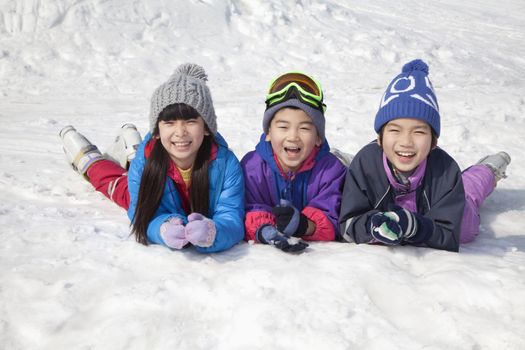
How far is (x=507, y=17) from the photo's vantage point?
18656mm

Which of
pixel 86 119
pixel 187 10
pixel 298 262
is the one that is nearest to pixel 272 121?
pixel 298 262

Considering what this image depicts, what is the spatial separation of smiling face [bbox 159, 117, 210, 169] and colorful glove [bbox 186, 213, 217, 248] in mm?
556

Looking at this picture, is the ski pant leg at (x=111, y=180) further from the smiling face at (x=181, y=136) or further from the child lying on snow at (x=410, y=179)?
the child lying on snow at (x=410, y=179)

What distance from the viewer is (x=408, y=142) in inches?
120

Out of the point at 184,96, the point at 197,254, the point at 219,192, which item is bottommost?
the point at 197,254

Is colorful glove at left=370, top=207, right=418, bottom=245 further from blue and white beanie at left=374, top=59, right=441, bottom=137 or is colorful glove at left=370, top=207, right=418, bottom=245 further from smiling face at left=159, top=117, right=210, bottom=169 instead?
smiling face at left=159, top=117, right=210, bottom=169

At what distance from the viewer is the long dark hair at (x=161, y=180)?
118 inches

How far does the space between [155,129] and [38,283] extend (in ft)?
4.11

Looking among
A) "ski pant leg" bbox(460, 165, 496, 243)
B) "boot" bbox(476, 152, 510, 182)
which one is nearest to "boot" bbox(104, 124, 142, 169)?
"ski pant leg" bbox(460, 165, 496, 243)

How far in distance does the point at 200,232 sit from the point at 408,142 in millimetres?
1469

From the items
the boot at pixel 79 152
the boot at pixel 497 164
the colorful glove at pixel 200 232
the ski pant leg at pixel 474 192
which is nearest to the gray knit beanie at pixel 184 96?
the colorful glove at pixel 200 232

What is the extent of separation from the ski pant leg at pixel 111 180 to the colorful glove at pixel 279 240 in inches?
49.4

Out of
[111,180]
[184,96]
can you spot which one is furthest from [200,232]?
[111,180]

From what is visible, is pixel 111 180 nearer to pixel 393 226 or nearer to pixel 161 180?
pixel 161 180
